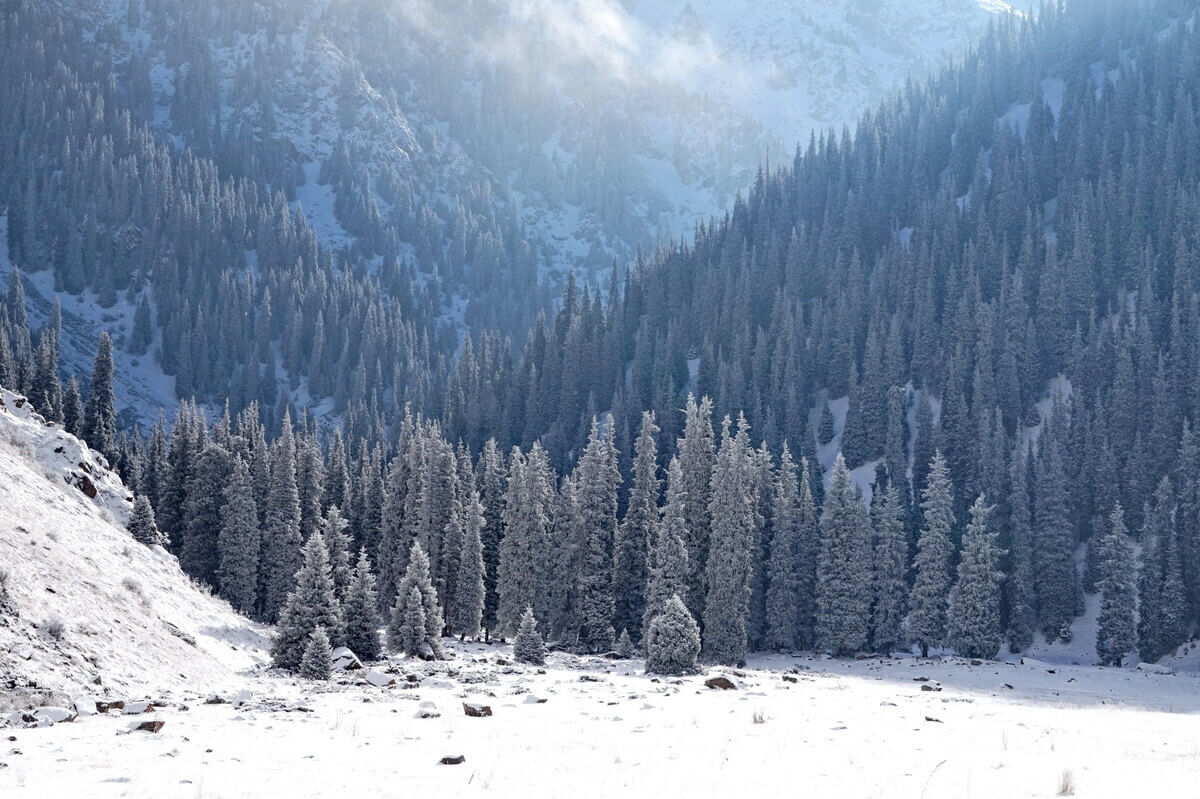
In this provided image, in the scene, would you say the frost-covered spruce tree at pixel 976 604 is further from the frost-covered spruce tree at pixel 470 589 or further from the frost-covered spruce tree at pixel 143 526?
the frost-covered spruce tree at pixel 143 526

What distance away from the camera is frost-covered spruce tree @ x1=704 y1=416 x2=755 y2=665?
198 ft

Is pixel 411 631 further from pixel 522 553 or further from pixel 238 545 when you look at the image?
pixel 238 545

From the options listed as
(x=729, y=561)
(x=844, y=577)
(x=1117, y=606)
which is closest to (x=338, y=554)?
(x=729, y=561)

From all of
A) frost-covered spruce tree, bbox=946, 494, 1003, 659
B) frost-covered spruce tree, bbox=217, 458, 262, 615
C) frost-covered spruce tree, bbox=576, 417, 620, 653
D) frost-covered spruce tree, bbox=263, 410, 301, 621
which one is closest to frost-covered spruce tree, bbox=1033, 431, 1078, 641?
frost-covered spruce tree, bbox=946, 494, 1003, 659

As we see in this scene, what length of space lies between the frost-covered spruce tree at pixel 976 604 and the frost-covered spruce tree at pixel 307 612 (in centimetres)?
4260

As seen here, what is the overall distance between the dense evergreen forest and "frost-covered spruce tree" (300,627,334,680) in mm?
2521

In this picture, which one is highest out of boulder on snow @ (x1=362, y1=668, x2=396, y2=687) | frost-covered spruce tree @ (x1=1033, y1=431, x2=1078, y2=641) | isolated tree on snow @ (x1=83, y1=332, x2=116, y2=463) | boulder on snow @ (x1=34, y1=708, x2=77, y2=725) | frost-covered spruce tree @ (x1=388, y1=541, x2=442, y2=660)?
isolated tree on snow @ (x1=83, y1=332, x2=116, y2=463)

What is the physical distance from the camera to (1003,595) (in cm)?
8306

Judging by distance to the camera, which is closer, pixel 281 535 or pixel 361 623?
pixel 361 623

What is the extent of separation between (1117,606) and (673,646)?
45768mm

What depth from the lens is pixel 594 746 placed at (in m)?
20.7

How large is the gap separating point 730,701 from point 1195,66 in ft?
539

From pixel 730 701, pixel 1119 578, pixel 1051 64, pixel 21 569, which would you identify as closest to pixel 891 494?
pixel 1119 578

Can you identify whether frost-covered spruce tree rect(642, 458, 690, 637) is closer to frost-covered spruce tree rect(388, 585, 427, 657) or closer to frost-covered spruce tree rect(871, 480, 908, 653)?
frost-covered spruce tree rect(388, 585, 427, 657)
